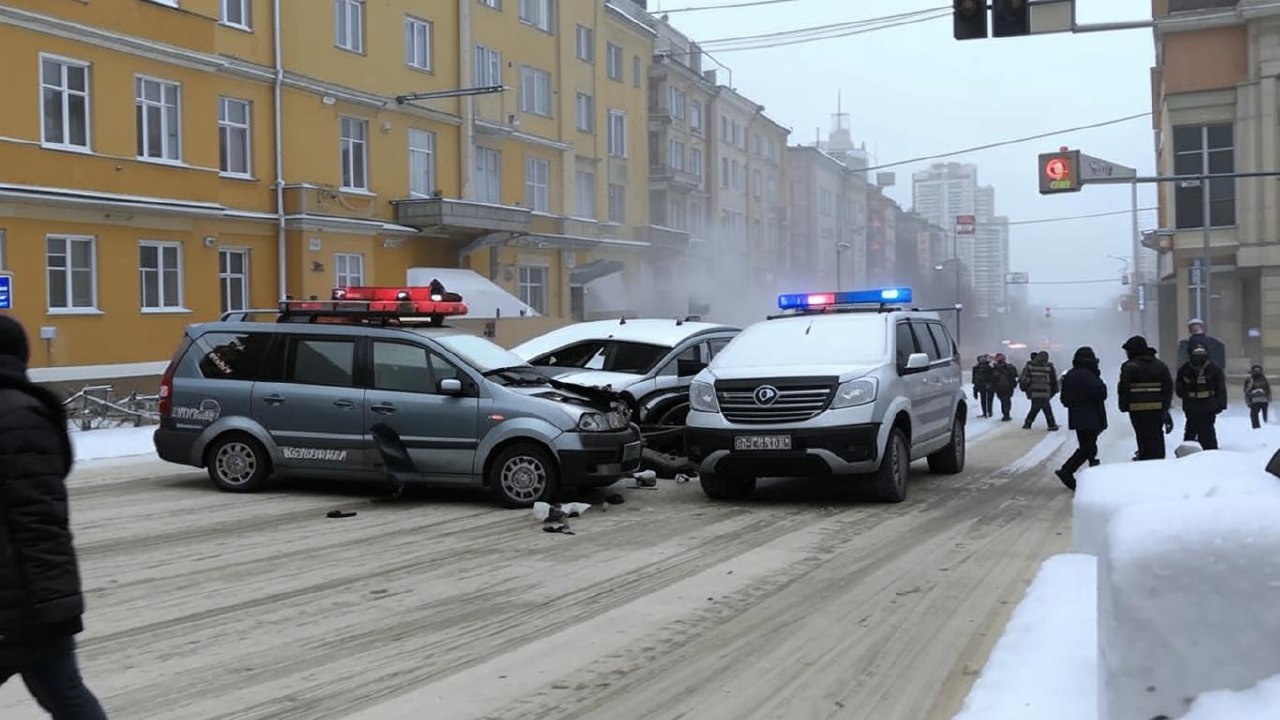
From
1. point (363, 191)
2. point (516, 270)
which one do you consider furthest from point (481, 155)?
point (363, 191)

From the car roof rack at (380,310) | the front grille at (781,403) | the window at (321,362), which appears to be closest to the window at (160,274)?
the car roof rack at (380,310)

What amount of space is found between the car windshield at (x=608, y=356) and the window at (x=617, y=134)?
3353 cm

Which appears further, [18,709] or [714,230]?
[714,230]

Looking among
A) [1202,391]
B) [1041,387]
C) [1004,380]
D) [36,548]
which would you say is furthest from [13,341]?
[1004,380]

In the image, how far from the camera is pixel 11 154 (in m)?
22.0

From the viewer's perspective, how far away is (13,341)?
3.78 metres

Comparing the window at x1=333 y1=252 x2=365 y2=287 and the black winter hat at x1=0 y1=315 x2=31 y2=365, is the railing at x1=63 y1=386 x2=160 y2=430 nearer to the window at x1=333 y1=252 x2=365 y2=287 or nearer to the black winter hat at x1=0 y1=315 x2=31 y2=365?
the window at x1=333 y1=252 x2=365 y2=287

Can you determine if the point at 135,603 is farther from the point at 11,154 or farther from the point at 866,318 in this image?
the point at 11,154

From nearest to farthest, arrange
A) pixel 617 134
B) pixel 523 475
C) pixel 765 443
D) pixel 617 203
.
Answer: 1. pixel 765 443
2. pixel 523 475
3. pixel 617 134
4. pixel 617 203

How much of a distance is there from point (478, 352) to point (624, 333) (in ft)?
11.0

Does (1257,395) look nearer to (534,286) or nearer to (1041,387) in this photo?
(1041,387)

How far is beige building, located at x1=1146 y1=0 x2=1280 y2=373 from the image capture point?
36625 millimetres

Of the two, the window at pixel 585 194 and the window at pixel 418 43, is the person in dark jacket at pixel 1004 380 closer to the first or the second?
the window at pixel 418 43

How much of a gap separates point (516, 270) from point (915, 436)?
29065 millimetres
